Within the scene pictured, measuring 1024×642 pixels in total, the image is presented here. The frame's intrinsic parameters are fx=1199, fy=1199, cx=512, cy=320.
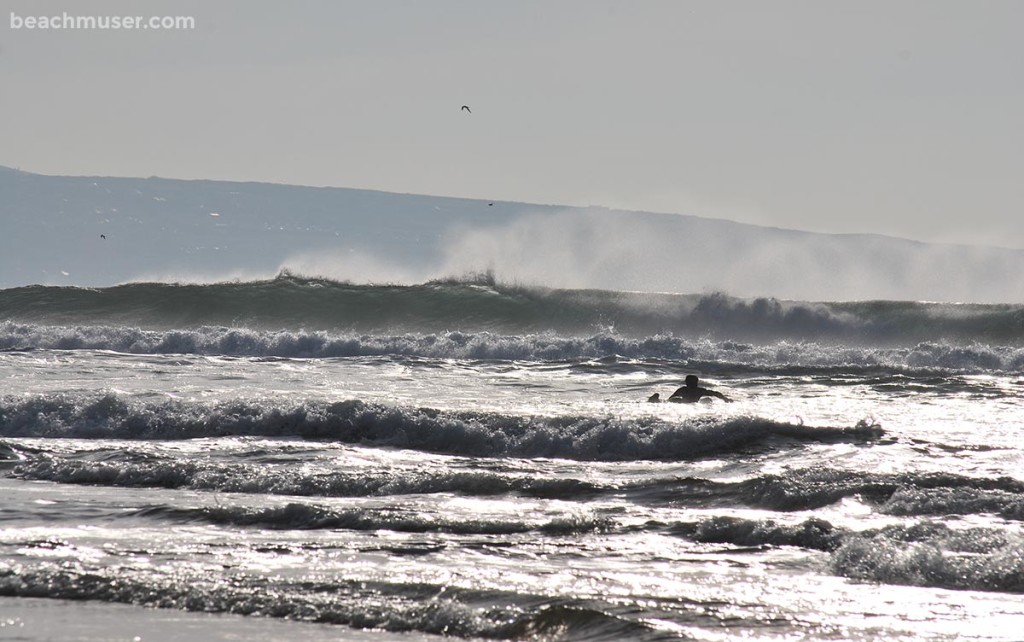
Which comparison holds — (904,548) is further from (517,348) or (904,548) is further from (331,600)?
(517,348)

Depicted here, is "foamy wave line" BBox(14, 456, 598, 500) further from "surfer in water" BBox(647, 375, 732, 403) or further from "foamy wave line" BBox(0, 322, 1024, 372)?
"foamy wave line" BBox(0, 322, 1024, 372)

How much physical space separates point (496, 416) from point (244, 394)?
4002 mm

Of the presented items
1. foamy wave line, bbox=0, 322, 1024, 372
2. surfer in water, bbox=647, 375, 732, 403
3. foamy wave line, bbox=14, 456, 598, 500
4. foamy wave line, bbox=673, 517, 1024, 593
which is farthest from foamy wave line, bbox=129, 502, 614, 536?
foamy wave line, bbox=0, 322, 1024, 372

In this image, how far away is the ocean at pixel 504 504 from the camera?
5.72 m

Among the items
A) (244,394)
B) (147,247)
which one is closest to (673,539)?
(244,394)

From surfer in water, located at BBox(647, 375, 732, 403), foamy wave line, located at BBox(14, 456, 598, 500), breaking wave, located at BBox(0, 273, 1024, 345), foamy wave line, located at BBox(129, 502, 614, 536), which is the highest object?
breaking wave, located at BBox(0, 273, 1024, 345)

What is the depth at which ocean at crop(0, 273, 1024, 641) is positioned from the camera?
572cm

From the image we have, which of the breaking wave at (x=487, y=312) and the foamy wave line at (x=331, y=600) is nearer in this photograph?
the foamy wave line at (x=331, y=600)

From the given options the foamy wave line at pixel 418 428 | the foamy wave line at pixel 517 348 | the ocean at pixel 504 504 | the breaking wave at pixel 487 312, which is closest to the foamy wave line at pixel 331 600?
the ocean at pixel 504 504

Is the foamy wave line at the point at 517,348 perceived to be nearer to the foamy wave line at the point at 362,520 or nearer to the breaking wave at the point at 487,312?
the breaking wave at the point at 487,312

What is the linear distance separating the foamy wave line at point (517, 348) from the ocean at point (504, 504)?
2801 millimetres

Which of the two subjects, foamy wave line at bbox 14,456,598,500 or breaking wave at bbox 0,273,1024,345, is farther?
breaking wave at bbox 0,273,1024,345

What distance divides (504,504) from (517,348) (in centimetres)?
1557

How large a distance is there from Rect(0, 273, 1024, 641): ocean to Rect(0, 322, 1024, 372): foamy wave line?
9.19 ft
